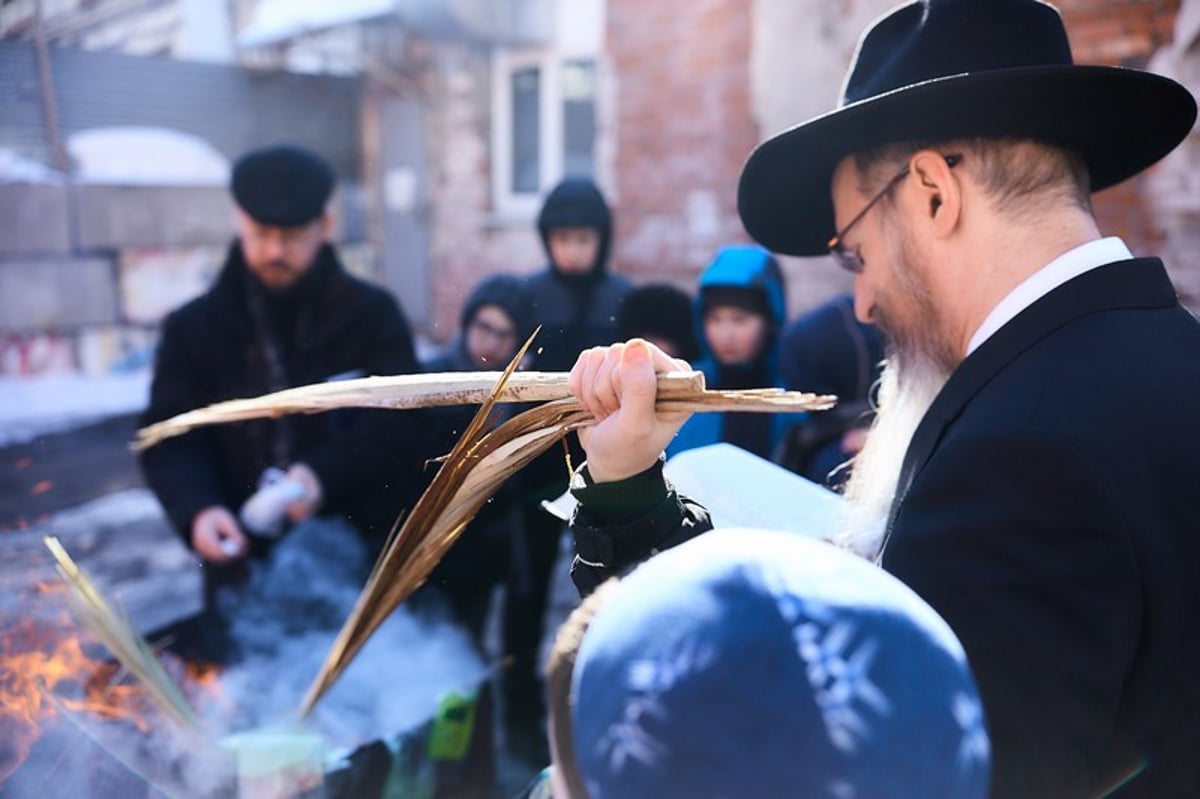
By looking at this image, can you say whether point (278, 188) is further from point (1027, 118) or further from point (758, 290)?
point (1027, 118)

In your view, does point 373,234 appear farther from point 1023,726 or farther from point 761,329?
point 1023,726

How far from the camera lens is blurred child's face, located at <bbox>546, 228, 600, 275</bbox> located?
4.59 m

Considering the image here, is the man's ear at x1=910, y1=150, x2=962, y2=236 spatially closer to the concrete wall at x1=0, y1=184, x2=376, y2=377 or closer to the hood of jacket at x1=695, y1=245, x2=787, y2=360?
the hood of jacket at x1=695, y1=245, x2=787, y2=360

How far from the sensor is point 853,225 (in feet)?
5.89

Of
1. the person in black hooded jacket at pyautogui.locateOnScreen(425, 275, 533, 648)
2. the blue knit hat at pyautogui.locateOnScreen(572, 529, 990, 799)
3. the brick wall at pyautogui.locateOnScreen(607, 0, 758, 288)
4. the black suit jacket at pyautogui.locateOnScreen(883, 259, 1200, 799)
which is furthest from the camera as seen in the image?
the brick wall at pyautogui.locateOnScreen(607, 0, 758, 288)

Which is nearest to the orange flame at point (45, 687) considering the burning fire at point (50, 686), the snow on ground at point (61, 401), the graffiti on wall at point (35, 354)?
the burning fire at point (50, 686)

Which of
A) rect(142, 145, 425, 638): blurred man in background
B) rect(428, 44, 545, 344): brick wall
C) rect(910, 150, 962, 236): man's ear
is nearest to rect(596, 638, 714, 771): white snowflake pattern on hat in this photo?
rect(910, 150, 962, 236): man's ear

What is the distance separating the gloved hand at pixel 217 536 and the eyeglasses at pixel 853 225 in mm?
2175

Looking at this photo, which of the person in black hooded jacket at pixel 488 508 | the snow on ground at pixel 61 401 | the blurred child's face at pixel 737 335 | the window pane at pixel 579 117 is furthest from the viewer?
the window pane at pixel 579 117

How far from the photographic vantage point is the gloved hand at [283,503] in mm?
3215

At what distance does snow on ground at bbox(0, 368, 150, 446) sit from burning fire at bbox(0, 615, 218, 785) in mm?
7569

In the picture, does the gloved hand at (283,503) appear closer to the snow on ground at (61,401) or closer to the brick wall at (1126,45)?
the brick wall at (1126,45)

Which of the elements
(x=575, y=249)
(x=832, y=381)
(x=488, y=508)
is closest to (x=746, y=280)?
(x=832, y=381)

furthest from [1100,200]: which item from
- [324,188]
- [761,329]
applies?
[324,188]
